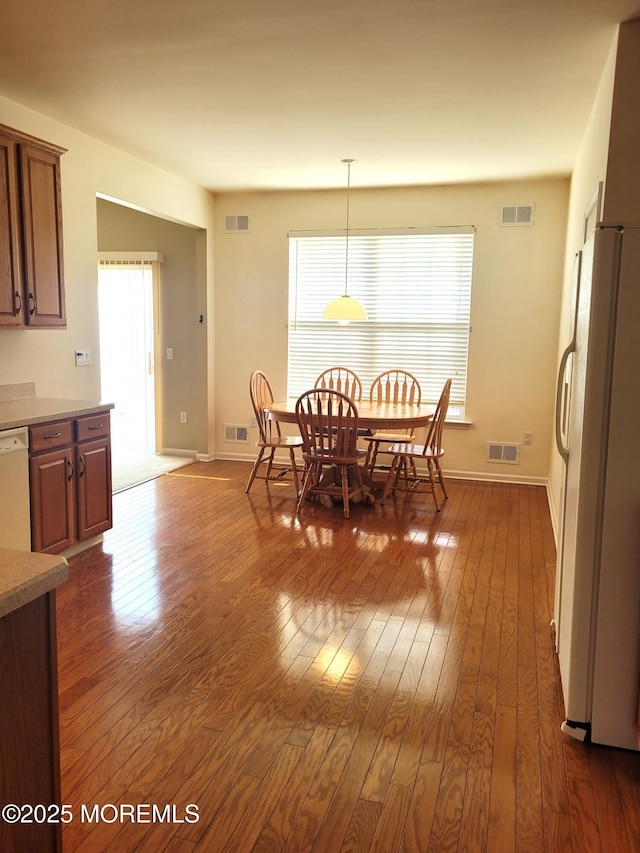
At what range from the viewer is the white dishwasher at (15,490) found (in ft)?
10.4

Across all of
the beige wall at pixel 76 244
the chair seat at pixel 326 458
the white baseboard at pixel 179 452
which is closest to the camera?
the beige wall at pixel 76 244

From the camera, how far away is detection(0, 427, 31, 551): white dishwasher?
10.4ft

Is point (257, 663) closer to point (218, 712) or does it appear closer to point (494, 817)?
point (218, 712)

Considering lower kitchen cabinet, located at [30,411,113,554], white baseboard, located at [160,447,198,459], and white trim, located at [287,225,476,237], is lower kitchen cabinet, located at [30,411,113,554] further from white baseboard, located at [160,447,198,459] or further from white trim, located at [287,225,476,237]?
white trim, located at [287,225,476,237]

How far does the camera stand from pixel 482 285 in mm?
5859

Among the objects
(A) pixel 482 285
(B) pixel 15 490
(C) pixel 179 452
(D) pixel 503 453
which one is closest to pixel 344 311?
(A) pixel 482 285

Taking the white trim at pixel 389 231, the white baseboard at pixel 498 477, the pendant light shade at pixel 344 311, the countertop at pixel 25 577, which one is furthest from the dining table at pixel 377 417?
the countertop at pixel 25 577

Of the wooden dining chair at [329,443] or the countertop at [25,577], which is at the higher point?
the countertop at [25,577]

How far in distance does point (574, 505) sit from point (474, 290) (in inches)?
155

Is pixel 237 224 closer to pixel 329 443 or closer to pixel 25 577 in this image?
pixel 329 443

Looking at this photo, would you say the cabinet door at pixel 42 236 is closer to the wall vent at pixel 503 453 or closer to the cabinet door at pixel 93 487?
the cabinet door at pixel 93 487

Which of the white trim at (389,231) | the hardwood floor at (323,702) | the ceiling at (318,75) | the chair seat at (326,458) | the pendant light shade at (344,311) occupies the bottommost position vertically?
the hardwood floor at (323,702)

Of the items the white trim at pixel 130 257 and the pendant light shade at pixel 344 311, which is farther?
the white trim at pixel 130 257

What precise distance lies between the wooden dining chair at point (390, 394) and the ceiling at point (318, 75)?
1.88 m
